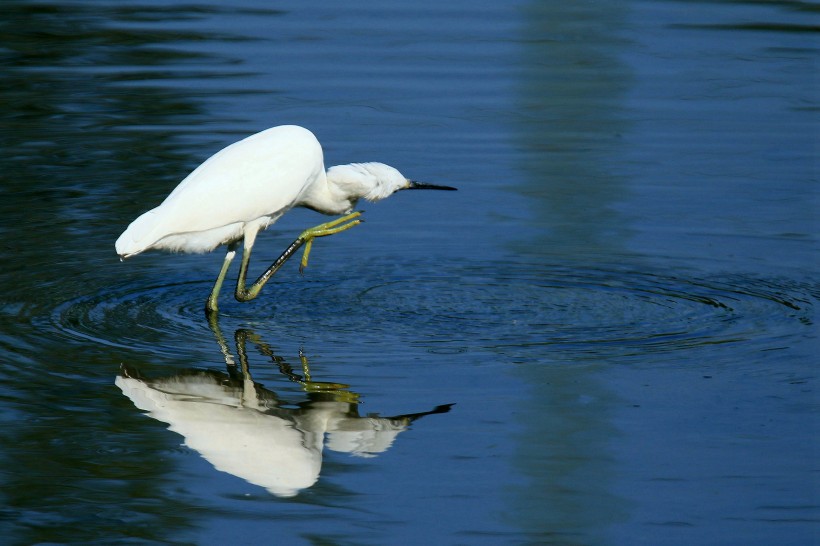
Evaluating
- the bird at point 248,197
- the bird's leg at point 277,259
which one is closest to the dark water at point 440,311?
the bird's leg at point 277,259

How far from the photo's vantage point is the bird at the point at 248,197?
679 centimetres

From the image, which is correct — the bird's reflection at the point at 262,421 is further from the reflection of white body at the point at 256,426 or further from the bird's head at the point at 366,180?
the bird's head at the point at 366,180

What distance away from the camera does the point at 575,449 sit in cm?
520

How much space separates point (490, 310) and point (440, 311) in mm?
232

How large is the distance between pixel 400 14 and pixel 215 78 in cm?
318

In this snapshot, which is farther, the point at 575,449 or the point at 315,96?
the point at 315,96

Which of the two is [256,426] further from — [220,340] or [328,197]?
[328,197]

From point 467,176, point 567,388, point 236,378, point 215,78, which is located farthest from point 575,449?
point 215,78

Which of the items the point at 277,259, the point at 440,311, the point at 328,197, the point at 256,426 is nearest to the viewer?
the point at 256,426

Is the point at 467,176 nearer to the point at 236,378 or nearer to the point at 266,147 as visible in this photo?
the point at 266,147

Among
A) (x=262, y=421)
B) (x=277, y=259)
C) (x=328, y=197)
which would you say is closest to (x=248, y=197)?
(x=277, y=259)

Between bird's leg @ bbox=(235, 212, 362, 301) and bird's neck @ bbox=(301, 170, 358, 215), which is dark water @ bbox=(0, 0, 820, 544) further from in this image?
bird's neck @ bbox=(301, 170, 358, 215)

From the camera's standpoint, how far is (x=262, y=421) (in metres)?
5.42

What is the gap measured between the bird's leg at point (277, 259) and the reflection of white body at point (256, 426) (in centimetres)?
116
